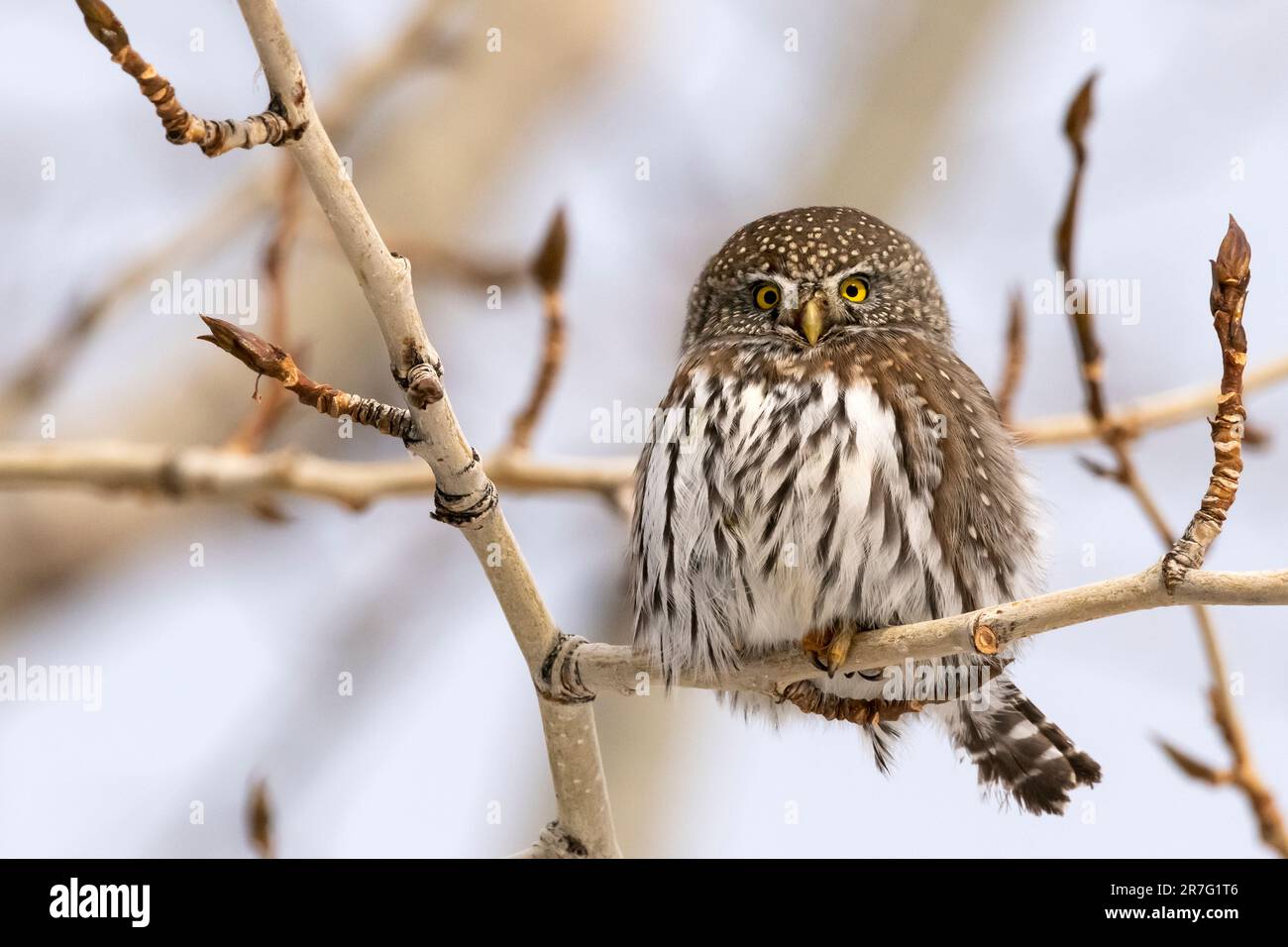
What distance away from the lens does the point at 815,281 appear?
15.3 ft

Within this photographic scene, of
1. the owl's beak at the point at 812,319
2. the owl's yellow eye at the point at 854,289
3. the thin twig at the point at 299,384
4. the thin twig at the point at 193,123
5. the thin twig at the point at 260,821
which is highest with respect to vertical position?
the owl's yellow eye at the point at 854,289

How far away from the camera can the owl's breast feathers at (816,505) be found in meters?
4.01

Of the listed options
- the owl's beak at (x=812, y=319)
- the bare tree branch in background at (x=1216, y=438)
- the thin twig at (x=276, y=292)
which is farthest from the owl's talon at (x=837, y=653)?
the thin twig at (x=276, y=292)

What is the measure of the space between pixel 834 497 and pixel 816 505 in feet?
0.18

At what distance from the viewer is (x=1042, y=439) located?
5191 millimetres

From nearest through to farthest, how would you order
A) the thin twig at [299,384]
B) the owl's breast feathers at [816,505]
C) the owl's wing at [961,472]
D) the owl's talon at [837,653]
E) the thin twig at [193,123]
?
the thin twig at [193,123] → the thin twig at [299,384] → the owl's talon at [837,653] → the owl's breast feathers at [816,505] → the owl's wing at [961,472]

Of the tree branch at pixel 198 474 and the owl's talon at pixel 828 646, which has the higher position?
the tree branch at pixel 198 474

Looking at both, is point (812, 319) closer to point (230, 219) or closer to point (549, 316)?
point (549, 316)

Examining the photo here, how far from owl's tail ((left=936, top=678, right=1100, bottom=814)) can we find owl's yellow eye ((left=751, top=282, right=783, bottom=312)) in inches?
54.6

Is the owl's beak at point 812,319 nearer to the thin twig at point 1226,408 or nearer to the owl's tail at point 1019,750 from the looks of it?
the owl's tail at point 1019,750

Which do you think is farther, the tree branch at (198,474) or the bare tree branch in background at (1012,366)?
the bare tree branch in background at (1012,366)

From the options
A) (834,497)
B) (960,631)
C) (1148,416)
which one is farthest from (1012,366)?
(960,631)

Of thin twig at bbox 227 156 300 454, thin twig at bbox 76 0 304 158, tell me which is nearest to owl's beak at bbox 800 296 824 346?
thin twig at bbox 227 156 300 454
